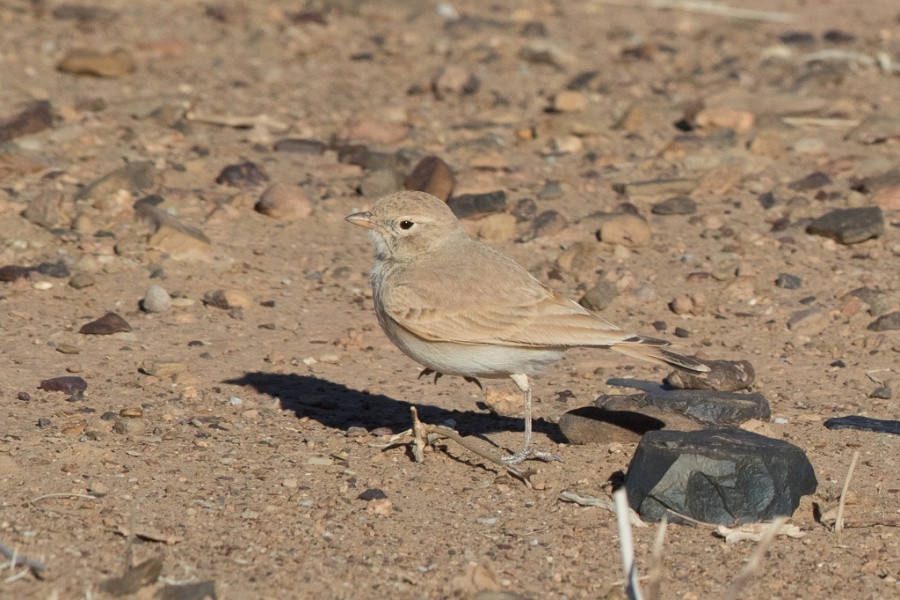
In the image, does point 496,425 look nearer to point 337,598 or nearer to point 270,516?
point 270,516

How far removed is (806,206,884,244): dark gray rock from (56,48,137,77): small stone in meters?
6.20

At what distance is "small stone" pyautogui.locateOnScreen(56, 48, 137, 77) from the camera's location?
11203mm

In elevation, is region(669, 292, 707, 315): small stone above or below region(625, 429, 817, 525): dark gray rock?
below

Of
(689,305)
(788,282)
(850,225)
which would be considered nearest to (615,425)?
(689,305)

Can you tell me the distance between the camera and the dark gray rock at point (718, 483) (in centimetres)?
512

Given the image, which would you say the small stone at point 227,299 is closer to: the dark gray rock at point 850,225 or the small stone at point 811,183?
the dark gray rock at point 850,225

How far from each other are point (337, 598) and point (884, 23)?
39.5 ft

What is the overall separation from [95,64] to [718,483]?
26.2ft

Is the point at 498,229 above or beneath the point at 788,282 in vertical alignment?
beneath

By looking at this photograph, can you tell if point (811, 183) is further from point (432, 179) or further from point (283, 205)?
point (283, 205)

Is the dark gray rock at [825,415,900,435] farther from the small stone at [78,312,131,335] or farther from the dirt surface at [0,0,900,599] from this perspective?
the small stone at [78,312,131,335]

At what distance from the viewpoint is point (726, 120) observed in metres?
10.6

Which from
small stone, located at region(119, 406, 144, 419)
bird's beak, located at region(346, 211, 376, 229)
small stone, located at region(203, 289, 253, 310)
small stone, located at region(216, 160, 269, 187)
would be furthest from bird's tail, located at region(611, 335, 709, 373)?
small stone, located at region(216, 160, 269, 187)

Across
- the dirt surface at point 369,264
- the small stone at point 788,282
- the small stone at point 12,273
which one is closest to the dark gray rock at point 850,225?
the dirt surface at point 369,264
